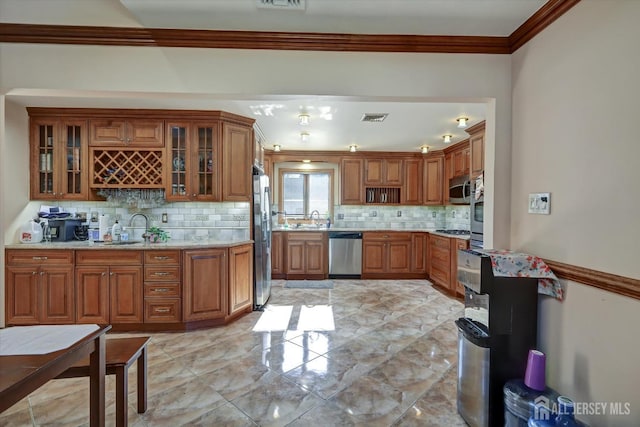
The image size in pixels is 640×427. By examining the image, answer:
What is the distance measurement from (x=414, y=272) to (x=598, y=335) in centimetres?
406

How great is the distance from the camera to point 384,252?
5.42m

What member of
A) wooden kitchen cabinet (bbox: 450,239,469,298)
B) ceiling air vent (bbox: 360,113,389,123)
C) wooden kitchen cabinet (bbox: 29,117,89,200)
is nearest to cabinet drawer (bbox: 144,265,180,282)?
wooden kitchen cabinet (bbox: 29,117,89,200)

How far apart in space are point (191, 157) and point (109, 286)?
1.63 m

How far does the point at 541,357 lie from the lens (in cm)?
147

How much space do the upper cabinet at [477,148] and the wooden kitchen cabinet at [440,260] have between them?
1.19 m

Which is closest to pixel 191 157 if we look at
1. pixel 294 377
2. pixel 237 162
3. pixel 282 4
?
pixel 237 162

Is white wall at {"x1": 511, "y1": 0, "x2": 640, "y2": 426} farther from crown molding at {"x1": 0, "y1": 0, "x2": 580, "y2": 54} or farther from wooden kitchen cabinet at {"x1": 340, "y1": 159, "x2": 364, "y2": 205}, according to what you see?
wooden kitchen cabinet at {"x1": 340, "y1": 159, "x2": 364, "y2": 205}

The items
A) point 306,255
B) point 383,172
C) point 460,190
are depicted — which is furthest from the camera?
point 383,172

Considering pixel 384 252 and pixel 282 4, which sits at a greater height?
pixel 282 4

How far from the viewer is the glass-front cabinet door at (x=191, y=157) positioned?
3445mm

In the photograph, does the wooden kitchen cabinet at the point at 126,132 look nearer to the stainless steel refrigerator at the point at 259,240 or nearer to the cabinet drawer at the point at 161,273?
the stainless steel refrigerator at the point at 259,240

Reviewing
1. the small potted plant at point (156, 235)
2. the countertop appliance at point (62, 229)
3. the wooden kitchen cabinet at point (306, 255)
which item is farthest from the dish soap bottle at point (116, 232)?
the wooden kitchen cabinet at point (306, 255)

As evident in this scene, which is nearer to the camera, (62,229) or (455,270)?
(62,229)

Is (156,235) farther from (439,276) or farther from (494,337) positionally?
(439,276)
